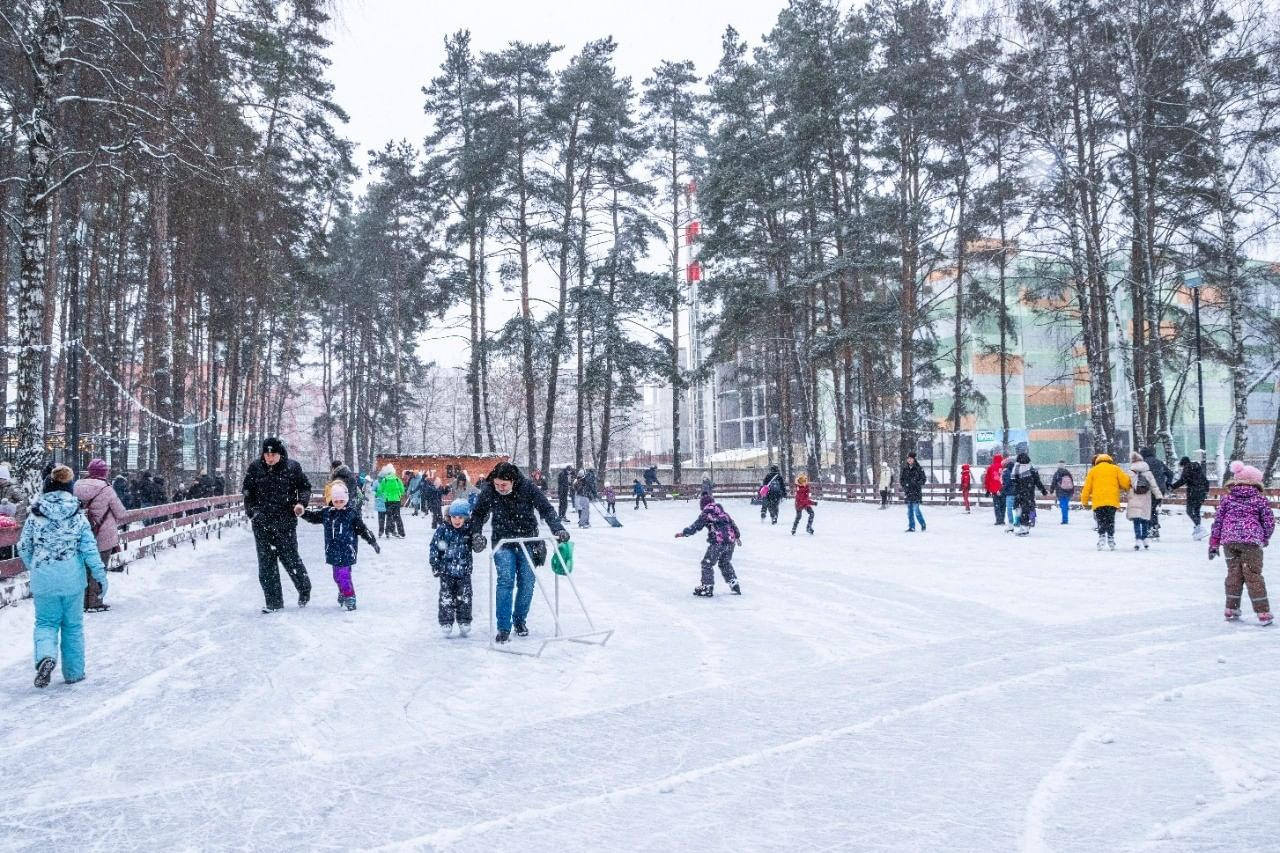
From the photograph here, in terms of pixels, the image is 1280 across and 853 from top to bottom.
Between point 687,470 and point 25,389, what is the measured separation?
1574 inches

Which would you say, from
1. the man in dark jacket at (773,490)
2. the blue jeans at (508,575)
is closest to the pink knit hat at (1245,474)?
the blue jeans at (508,575)

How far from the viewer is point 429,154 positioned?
35812 millimetres

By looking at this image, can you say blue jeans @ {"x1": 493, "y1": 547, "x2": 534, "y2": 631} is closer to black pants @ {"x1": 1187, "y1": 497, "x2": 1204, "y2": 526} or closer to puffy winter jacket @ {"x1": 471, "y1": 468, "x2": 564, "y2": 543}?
puffy winter jacket @ {"x1": 471, "y1": 468, "x2": 564, "y2": 543}

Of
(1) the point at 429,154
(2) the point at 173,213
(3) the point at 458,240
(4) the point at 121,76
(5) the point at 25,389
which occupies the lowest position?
(5) the point at 25,389

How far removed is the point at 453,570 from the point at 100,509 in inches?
190

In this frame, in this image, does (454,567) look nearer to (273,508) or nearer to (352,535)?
(352,535)

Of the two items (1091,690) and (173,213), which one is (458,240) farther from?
(1091,690)

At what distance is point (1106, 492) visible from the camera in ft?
48.5

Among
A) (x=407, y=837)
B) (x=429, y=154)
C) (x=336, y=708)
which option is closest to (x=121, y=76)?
(x=336, y=708)

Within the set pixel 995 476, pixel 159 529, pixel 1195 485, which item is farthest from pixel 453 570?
pixel 995 476

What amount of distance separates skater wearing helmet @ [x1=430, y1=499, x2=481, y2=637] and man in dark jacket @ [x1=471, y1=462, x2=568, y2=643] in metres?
0.21

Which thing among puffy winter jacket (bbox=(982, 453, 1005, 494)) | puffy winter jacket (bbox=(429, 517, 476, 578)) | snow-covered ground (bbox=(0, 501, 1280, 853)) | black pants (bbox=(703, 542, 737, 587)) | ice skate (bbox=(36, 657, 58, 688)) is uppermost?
puffy winter jacket (bbox=(982, 453, 1005, 494))

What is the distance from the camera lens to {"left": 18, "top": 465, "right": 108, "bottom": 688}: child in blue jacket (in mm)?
6645

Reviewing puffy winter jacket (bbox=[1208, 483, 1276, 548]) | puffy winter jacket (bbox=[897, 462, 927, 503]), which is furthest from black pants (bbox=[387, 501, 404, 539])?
puffy winter jacket (bbox=[1208, 483, 1276, 548])
